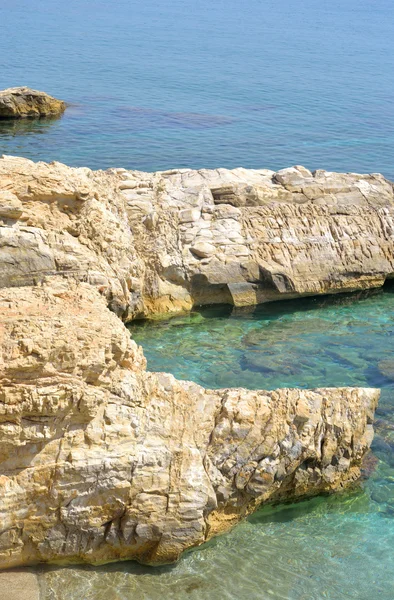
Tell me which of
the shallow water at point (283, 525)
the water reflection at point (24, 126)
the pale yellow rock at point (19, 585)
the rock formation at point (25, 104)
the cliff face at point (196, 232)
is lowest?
the pale yellow rock at point (19, 585)

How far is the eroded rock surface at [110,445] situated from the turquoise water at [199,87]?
15.5 meters

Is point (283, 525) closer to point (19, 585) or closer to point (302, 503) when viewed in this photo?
point (302, 503)

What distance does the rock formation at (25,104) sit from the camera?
28844mm

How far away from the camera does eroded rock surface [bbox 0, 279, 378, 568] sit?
319 inches

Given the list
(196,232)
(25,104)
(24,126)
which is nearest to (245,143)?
(24,126)

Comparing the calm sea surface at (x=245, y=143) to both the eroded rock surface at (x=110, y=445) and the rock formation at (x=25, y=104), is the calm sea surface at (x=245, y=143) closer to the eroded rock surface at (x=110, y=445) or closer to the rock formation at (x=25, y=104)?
the eroded rock surface at (x=110, y=445)

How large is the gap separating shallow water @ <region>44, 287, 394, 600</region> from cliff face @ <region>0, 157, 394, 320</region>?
3.38 feet

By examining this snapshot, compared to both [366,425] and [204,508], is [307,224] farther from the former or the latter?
[204,508]

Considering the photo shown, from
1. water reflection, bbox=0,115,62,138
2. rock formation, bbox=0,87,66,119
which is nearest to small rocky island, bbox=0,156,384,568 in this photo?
water reflection, bbox=0,115,62,138

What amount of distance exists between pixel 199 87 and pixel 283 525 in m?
28.4

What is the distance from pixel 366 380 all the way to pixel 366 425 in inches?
107

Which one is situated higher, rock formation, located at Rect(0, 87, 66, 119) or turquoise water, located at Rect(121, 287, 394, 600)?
rock formation, located at Rect(0, 87, 66, 119)

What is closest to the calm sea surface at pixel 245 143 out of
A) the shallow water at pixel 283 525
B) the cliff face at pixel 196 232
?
the shallow water at pixel 283 525

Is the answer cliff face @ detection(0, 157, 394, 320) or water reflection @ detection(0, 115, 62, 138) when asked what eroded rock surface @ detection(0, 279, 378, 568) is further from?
water reflection @ detection(0, 115, 62, 138)
